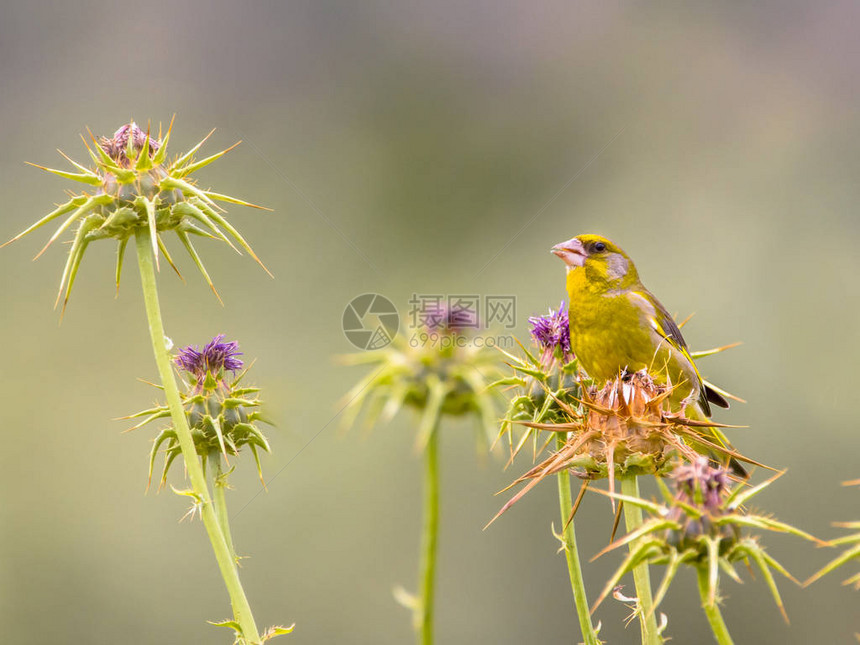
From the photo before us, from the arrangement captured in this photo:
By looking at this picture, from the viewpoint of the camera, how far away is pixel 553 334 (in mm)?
5953

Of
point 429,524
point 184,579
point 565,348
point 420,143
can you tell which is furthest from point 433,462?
point 420,143

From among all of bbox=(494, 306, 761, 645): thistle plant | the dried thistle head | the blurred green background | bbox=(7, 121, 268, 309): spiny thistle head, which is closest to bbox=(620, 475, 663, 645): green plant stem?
bbox=(494, 306, 761, 645): thistle plant

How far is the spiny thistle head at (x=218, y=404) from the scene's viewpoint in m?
5.04

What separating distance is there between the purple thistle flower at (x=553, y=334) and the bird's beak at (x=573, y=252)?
61.0 inches

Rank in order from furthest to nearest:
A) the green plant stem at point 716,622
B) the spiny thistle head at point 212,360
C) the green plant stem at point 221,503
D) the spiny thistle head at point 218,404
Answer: the spiny thistle head at point 212,360
the spiny thistle head at point 218,404
the green plant stem at point 221,503
the green plant stem at point 716,622

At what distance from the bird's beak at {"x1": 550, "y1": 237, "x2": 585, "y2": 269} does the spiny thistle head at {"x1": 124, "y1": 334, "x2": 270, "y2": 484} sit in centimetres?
321

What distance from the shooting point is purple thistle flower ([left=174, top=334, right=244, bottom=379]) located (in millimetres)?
5285

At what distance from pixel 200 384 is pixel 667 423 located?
2.57 m

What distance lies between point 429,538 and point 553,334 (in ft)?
12.7

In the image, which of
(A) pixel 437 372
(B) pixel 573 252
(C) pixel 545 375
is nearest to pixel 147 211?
(A) pixel 437 372

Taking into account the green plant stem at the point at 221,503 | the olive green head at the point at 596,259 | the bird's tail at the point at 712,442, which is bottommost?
the green plant stem at the point at 221,503

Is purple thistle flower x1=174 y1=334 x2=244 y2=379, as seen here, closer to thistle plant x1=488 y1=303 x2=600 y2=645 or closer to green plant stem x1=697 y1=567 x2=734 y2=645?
thistle plant x1=488 y1=303 x2=600 y2=645

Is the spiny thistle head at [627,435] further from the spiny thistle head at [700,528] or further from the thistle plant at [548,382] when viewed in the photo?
the spiny thistle head at [700,528]

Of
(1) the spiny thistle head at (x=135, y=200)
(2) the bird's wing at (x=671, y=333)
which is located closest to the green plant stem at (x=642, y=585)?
(1) the spiny thistle head at (x=135, y=200)
